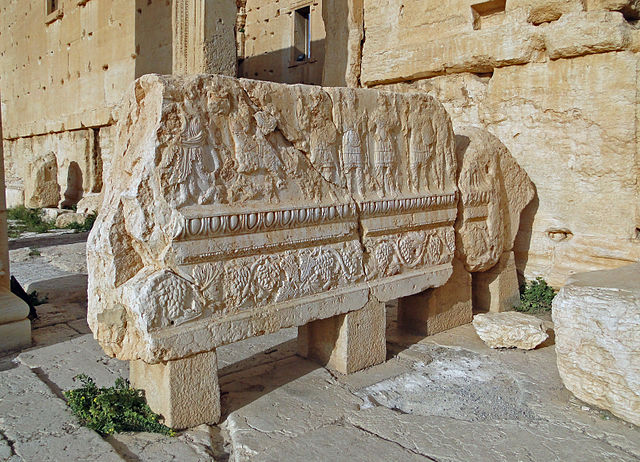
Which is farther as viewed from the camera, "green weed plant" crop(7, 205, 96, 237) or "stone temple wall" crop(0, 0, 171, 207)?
"stone temple wall" crop(0, 0, 171, 207)

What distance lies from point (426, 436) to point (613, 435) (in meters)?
0.94

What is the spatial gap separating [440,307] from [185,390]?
2311mm

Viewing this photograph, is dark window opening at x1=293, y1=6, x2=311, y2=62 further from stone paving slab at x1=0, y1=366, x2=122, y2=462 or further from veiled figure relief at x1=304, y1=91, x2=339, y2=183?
stone paving slab at x1=0, y1=366, x2=122, y2=462

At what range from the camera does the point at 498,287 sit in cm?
489

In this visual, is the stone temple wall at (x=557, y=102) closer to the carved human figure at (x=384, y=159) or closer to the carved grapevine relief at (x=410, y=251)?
the carved grapevine relief at (x=410, y=251)

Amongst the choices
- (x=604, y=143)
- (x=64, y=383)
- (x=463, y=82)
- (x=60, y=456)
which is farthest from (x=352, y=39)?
(x=60, y=456)

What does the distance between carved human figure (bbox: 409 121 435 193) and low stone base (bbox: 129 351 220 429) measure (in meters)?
2.00

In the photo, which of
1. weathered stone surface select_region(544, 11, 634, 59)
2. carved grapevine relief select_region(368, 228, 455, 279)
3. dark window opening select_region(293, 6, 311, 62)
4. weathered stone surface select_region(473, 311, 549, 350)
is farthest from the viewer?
dark window opening select_region(293, 6, 311, 62)

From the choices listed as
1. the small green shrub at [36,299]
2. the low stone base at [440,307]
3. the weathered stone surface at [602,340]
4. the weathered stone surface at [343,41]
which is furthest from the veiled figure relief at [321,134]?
the weathered stone surface at [343,41]

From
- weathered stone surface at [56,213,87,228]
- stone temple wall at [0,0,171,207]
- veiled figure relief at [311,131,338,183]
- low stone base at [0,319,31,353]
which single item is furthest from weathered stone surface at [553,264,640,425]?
weathered stone surface at [56,213,87,228]

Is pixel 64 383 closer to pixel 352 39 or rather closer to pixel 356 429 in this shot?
pixel 356 429

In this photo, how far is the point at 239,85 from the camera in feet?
10.1

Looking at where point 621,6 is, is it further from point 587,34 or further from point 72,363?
point 72,363

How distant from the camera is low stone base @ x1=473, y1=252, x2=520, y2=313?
491 cm
